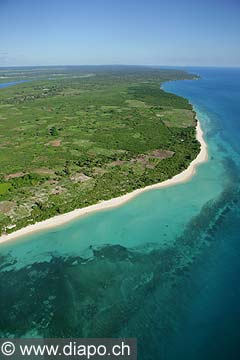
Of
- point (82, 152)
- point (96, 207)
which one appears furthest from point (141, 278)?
point (82, 152)

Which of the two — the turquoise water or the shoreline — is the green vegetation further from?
the turquoise water

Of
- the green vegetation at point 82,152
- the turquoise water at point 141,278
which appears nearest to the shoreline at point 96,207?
the green vegetation at point 82,152

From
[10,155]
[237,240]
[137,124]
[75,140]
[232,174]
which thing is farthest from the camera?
[137,124]

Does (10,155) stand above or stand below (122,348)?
above

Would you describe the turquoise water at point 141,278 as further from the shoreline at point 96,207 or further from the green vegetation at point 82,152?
the green vegetation at point 82,152

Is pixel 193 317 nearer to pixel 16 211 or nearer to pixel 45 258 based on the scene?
pixel 45 258

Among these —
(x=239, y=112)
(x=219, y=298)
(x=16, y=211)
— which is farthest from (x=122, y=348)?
(x=239, y=112)

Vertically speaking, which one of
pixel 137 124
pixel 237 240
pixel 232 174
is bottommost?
pixel 237 240

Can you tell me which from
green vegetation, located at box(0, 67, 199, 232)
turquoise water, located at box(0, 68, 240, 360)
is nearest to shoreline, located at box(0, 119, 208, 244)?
green vegetation, located at box(0, 67, 199, 232)
